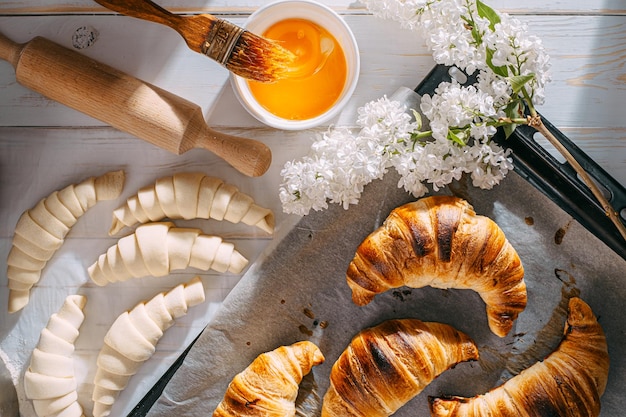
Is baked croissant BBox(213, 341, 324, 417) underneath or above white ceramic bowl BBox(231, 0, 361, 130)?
underneath

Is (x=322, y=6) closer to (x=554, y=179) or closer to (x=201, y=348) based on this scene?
(x=554, y=179)

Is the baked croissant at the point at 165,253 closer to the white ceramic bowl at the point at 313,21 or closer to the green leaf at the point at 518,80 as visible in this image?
the white ceramic bowl at the point at 313,21

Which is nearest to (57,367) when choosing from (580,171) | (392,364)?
(392,364)

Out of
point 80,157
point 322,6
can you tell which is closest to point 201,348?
point 80,157

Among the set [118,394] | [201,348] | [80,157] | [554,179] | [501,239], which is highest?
[554,179]

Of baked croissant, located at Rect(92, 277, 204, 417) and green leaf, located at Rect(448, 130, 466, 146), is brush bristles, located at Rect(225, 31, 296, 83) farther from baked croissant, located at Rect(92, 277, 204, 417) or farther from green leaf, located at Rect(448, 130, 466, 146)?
baked croissant, located at Rect(92, 277, 204, 417)

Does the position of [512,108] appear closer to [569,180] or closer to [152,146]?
[569,180]

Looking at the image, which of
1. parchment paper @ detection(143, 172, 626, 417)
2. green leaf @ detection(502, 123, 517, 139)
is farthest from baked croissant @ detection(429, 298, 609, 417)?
green leaf @ detection(502, 123, 517, 139)
